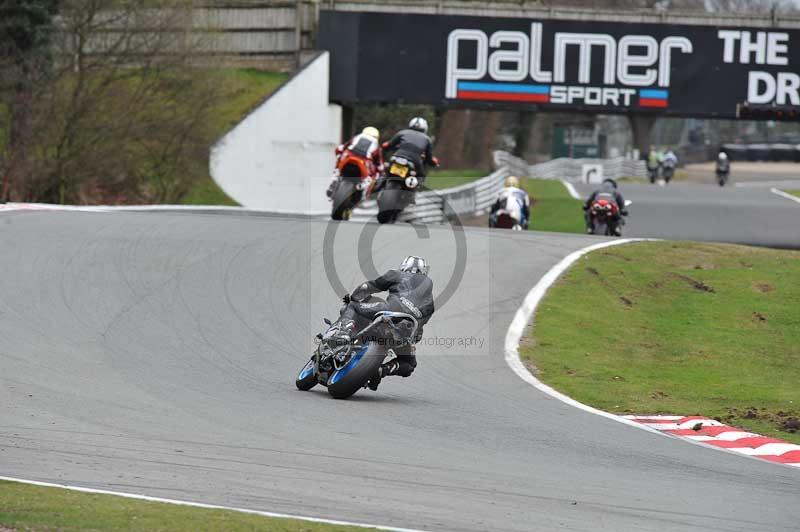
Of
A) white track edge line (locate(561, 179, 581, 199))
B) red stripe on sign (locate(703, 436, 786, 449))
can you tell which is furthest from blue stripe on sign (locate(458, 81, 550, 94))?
red stripe on sign (locate(703, 436, 786, 449))

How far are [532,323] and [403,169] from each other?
5079 mm

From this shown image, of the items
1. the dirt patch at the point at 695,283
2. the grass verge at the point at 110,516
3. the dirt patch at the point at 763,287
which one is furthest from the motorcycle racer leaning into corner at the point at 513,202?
the grass verge at the point at 110,516

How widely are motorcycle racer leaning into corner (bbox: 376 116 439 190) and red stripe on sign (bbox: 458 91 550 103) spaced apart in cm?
1359

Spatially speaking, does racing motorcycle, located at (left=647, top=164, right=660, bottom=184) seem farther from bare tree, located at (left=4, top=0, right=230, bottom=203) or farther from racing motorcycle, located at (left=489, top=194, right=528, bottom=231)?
racing motorcycle, located at (left=489, top=194, right=528, bottom=231)

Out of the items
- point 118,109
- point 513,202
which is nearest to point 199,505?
point 513,202

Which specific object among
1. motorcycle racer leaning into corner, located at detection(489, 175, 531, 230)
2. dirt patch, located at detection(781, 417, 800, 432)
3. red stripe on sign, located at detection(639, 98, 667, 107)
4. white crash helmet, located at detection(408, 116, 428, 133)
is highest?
red stripe on sign, located at detection(639, 98, 667, 107)

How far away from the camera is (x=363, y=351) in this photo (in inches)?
424

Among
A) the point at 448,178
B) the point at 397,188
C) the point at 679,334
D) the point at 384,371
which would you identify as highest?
the point at 397,188

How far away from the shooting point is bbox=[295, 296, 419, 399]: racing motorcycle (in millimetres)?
10750

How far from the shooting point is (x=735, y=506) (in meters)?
7.93

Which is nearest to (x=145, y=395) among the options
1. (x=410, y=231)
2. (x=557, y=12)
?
(x=410, y=231)

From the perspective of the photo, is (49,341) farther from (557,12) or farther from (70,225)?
(557,12)

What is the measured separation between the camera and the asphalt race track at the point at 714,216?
2923 centimetres

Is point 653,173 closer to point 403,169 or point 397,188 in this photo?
point 397,188
